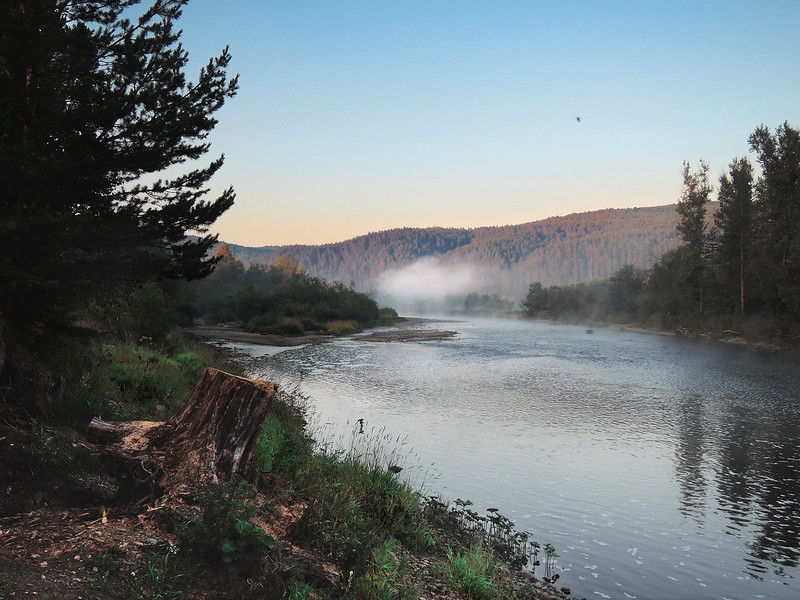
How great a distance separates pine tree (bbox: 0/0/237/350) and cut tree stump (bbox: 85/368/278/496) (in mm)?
2165

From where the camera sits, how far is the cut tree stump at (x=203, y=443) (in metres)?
5.93

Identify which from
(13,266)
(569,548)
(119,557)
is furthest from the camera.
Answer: (569,548)

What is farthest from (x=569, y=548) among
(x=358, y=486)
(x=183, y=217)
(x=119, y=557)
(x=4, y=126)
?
(x=4, y=126)

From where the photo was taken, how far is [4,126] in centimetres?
671

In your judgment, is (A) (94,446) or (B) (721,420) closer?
(A) (94,446)

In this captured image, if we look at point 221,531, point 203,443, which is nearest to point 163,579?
point 221,531

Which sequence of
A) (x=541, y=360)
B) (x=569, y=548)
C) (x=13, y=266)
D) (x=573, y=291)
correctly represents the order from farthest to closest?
(x=573, y=291), (x=541, y=360), (x=569, y=548), (x=13, y=266)

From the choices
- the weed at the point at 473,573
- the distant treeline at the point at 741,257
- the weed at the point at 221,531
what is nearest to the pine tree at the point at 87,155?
the weed at the point at 221,531

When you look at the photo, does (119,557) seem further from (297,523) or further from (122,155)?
(122,155)

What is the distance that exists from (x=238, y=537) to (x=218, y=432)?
1435 millimetres

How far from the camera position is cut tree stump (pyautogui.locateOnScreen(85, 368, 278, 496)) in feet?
19.4

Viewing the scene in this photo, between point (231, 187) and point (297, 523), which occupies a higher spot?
point (231, 187)

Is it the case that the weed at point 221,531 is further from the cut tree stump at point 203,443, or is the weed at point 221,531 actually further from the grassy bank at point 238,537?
the cut tree stump at point 203,443

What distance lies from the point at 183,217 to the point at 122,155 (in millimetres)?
1474
